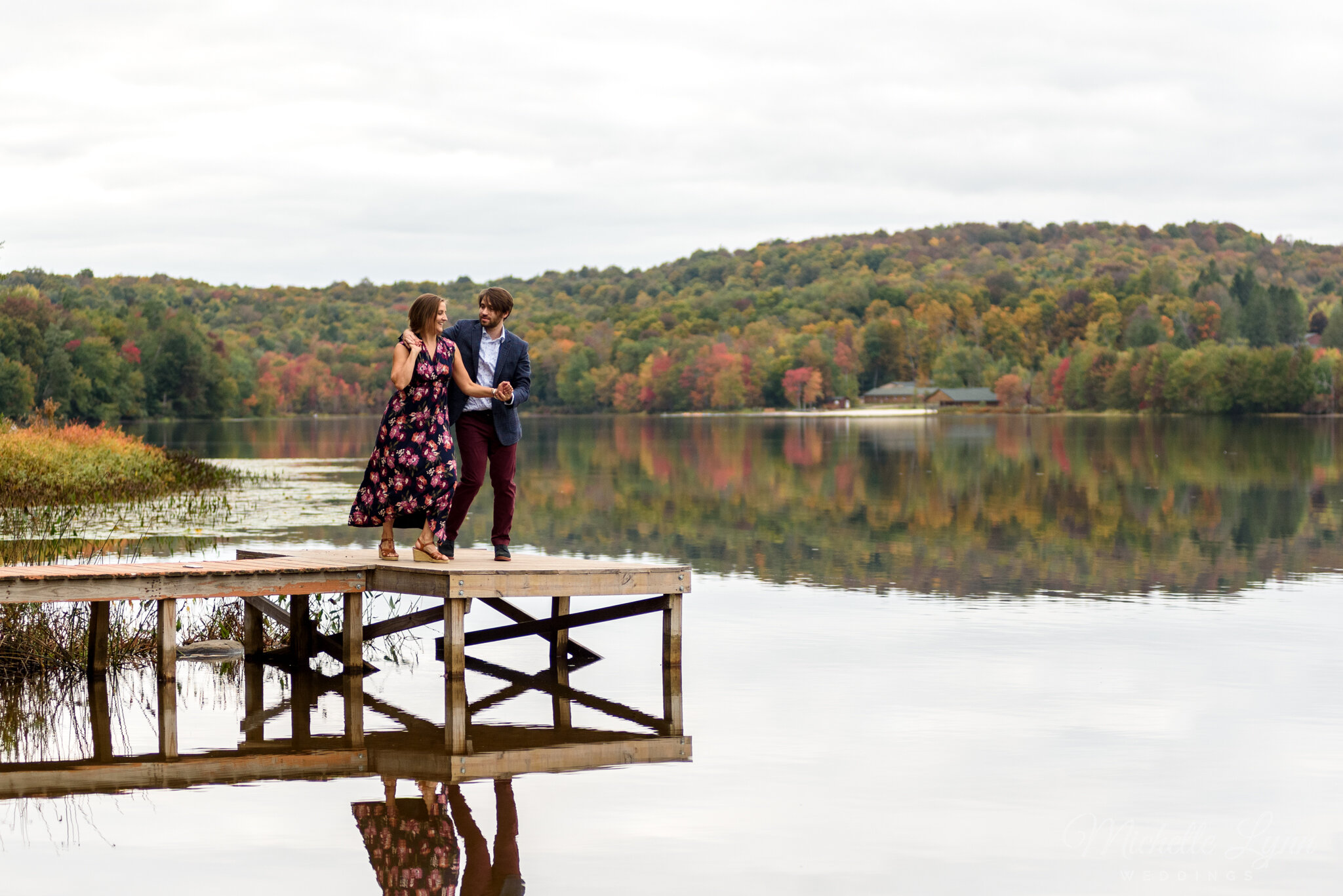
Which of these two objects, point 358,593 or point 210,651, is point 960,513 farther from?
point 358,593

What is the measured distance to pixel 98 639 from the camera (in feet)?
39.2

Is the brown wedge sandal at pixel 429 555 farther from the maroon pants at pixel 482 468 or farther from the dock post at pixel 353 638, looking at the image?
the dock post at pixel 353 638

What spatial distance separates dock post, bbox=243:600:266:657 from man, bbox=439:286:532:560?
2242 millimetres

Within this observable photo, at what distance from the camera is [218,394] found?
121062mm

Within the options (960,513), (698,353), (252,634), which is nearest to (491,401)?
(252,634)

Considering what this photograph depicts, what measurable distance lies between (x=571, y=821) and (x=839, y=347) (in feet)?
619

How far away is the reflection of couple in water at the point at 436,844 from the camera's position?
7.07 metres

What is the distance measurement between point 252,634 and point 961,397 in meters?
170

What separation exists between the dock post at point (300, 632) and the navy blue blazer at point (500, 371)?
2.35 meters

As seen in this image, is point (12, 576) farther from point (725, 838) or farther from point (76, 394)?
point (76, 394)

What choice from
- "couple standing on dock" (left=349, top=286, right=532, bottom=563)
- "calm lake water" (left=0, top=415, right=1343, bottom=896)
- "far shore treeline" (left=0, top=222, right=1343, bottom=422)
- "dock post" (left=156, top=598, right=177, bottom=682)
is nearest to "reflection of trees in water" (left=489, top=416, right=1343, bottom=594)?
"calm lake water" (left=0, top=415, right=1343, bottom=896)

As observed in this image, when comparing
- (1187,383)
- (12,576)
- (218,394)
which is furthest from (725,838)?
(1187,383)

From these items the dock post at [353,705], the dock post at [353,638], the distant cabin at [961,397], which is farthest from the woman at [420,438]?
the distant cabin at [961,397]

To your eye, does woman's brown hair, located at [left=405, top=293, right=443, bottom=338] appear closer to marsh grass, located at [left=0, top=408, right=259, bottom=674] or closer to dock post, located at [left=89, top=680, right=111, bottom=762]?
dock post, located at [left=89, top=680, right=111, bottom=762]
